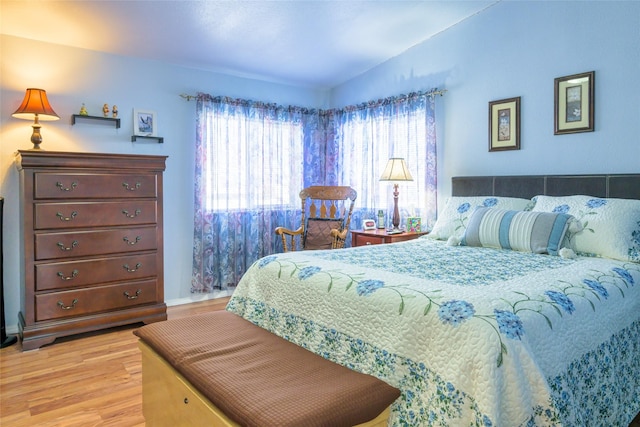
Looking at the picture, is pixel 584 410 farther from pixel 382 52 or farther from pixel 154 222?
pixel 382 52

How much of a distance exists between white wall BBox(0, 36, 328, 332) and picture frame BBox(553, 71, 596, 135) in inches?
111

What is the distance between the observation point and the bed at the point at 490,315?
1.27 meters

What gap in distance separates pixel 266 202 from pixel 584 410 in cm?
356

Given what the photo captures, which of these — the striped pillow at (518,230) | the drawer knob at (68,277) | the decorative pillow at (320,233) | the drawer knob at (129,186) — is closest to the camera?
the striped pillow at (518,230)

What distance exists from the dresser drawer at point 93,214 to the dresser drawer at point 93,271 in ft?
0.94

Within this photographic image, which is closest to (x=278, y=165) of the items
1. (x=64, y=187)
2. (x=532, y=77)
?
(x=64, y=187)

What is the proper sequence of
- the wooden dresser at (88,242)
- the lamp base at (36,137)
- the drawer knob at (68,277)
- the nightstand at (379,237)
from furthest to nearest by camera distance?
the nightstand at (379,237) → the lamp base at (36,137) → the drawer knob at (68,277) → the wooden dresser at (88,242)

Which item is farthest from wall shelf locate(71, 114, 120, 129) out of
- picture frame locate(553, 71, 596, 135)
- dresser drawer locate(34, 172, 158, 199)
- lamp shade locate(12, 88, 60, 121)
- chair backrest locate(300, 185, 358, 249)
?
picture frame locate(553, 71, 596, 135)

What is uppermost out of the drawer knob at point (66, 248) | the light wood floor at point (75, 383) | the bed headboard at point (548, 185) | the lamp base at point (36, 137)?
the lamp base at point (36, 137)

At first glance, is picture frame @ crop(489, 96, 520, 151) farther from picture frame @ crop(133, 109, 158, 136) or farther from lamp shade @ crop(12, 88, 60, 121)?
lamp shade @ crop(12, 88, 60, 121)

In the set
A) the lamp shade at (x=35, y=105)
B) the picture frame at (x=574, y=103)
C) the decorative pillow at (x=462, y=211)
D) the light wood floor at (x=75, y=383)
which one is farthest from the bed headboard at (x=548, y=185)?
the lamp shade at (x=35, y=105)

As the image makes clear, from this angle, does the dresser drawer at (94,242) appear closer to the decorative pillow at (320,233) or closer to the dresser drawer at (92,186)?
the dresser drawer at (92,186)

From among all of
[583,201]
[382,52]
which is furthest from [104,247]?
[583,201]

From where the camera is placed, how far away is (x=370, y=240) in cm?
390
